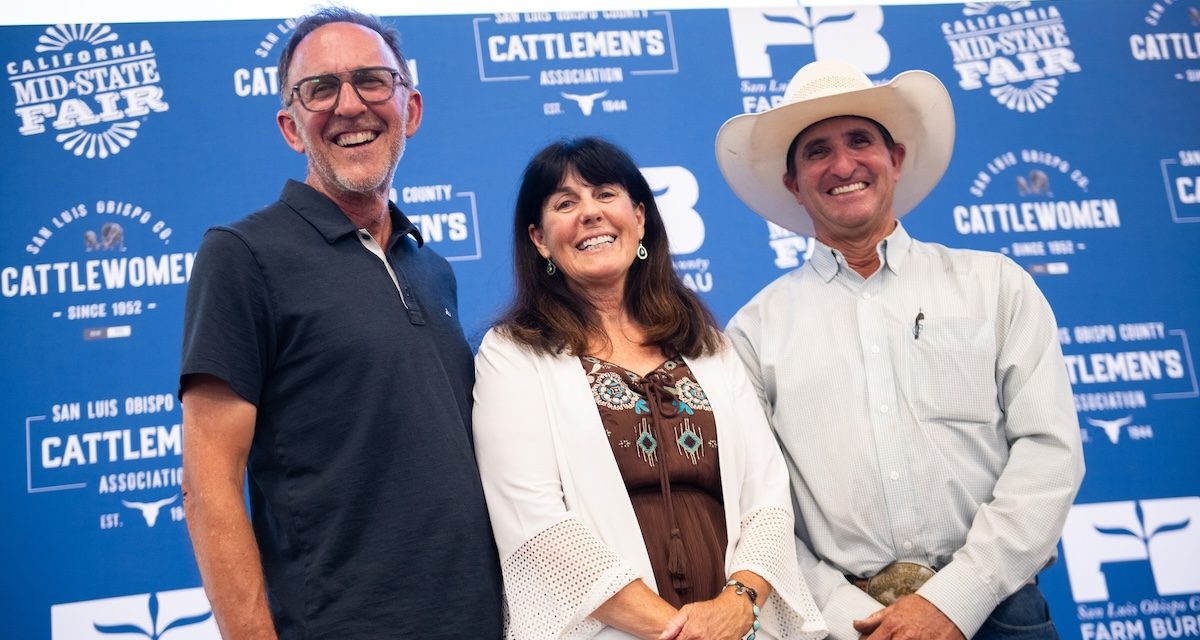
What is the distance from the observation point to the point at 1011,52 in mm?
4180

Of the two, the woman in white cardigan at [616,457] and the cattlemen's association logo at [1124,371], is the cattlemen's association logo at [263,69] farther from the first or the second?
the cattlemen's association logo at [1124,371]

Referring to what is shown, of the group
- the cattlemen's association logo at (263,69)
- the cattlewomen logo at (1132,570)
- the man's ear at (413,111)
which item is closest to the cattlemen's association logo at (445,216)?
the cattlemen's association logo at (263,69)

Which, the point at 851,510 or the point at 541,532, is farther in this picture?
the point at 851,510

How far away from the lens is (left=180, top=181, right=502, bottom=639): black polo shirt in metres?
1.74

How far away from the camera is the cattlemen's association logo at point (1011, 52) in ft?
13.6

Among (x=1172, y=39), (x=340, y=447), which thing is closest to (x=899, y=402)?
(x=340, y=447)

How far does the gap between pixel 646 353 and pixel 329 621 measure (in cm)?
75

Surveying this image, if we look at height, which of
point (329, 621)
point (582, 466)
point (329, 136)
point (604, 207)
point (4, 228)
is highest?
point (4, 228)

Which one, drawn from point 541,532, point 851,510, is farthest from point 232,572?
point 851,510

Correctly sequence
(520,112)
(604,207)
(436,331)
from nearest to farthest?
(436,331), (604,207), (520,112)

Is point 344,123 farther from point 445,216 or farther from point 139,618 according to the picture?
point 139,618

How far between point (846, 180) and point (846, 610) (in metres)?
0.87

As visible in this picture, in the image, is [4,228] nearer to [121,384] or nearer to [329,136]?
[121,384]

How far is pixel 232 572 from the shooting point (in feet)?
5.50
